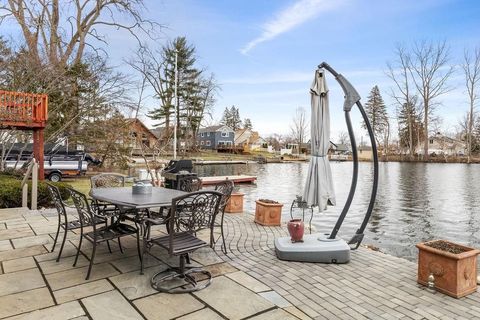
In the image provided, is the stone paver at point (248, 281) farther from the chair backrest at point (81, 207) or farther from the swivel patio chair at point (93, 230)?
the chair backrest at point (81, 207)

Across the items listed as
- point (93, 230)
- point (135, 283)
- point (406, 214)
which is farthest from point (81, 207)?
point (406, 214)

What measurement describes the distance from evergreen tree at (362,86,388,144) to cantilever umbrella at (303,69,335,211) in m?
46.5

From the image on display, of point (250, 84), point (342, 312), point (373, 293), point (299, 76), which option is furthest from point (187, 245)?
point (250, 84)

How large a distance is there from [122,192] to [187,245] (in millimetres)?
1397

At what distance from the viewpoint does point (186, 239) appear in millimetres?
2730

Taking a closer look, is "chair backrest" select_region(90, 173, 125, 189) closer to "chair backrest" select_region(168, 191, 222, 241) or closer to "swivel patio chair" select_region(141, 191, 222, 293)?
"swivel patio chair" select_region(141, 191, 222, 293)

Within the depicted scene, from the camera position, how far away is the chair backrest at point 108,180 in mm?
4793

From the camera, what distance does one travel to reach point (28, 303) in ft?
7.51

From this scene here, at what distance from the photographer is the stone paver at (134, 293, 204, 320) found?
2162 mm

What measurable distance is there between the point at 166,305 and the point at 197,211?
0.82m

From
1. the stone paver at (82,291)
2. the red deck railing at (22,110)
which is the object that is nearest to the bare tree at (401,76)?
the red deck railing at (22,110)

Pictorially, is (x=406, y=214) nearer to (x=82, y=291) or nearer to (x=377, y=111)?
(x=82, y=291)

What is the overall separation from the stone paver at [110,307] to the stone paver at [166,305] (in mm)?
76

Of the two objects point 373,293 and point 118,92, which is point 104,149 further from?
point 373,293
